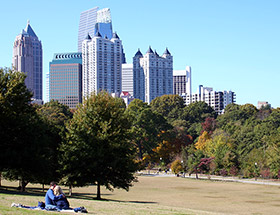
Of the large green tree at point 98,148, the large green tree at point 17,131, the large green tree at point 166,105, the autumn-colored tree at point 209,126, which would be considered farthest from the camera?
the large green tree at point 166,105

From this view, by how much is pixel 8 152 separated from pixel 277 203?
78.5 feet

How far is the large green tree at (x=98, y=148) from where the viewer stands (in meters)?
33.6

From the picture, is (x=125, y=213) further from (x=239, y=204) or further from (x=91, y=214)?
(x=239, y=204)

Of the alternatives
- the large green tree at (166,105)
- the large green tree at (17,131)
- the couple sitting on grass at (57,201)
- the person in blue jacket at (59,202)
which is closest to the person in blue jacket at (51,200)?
the couple sitting on grass at (57,201)

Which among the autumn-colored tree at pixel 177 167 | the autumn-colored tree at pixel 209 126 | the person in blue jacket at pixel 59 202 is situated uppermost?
the autumn-colored tree at pixel 209 126

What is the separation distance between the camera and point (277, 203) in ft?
133

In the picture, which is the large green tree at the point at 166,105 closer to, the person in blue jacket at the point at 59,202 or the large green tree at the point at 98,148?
the large green tree at the point at 98,148

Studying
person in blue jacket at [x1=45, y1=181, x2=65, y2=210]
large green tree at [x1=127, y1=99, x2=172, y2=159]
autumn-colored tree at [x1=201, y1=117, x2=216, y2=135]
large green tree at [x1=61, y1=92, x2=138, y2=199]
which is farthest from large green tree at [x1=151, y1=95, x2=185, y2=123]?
person in blue jacket at [x1=45, y1=181, x2=65, y2=210]

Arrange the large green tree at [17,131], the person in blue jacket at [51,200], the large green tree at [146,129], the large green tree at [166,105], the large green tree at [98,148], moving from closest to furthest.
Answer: the person in blue jacket at [51,200] → the large green tree at [17,131] → the large green tree at [98,148] → the large green tree at [146,129] → the large green tree at [166,105]

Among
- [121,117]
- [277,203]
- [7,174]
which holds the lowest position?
[277,203]

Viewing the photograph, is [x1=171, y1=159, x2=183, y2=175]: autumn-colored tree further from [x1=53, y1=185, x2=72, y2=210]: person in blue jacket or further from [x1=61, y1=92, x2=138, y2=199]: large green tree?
[x1=53, y1=185, x2=72, y2=210]: person in blue jacket

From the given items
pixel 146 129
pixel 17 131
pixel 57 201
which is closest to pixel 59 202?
pixel 57 201

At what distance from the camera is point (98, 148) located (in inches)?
1324

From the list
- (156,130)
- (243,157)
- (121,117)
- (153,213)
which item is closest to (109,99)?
(121,117)
